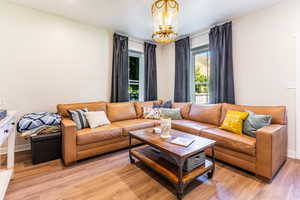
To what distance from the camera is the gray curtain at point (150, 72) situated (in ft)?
14.0

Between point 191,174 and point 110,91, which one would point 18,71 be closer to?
point 110,91

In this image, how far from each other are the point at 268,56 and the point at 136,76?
310cm

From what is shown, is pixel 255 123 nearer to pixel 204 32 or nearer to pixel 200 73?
pixel 200 73

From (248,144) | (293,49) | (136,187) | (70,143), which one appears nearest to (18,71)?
(70,143)

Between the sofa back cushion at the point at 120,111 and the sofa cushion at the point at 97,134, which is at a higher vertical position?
the sofa back cushion at the point at 120,111

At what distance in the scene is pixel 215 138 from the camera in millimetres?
2225

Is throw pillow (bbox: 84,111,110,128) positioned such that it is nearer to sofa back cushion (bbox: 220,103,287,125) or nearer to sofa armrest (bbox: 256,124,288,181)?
sofa armrest (bbox: 256,124,288,181)

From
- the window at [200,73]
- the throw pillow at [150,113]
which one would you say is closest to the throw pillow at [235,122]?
the window at [200,73]

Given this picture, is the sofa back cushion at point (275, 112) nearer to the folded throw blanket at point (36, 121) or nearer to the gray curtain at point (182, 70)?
the gray curtain at point (182, 70)

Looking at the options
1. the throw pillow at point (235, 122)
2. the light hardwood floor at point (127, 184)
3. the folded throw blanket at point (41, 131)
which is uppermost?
the throw pillow at point (235, 122)

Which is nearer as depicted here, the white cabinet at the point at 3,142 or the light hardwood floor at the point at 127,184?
the white cabinet at the point at 3,142

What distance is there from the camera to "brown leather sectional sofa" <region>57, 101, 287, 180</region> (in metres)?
1.79

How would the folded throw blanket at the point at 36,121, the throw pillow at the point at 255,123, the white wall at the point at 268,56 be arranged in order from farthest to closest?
the white wall at the point at 268,56
the folded throw blanket at the point at 36,121
the throw pillow at the point at 255,123

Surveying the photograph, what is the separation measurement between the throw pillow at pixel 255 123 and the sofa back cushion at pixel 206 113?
2.10 ft
